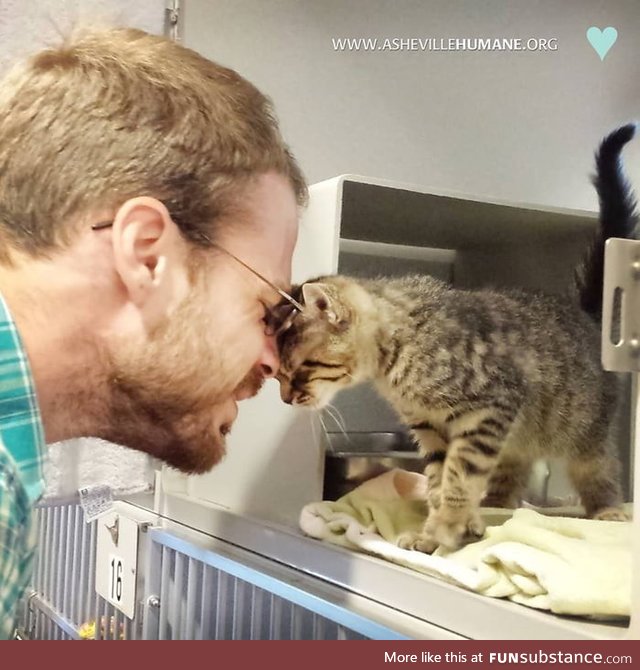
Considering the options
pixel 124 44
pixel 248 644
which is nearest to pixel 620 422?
pixel 248 644

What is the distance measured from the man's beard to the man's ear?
0.03m

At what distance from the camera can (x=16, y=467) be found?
56 centimetres

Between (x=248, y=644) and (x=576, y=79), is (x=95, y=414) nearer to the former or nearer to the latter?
(x=248, y=644)

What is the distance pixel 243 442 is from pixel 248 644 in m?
0.32

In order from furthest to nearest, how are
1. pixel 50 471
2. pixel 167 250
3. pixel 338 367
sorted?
pixel 50 471 → pixel 338 367 → pixel 167 250

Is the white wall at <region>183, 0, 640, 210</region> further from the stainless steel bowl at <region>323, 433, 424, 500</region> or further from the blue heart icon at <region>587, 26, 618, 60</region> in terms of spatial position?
the stainless steel bowl at <region>323, 433, 424, 500</region>

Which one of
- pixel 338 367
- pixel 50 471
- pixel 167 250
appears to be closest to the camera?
pixel 167 250

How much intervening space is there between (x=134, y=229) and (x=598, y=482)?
72 cm

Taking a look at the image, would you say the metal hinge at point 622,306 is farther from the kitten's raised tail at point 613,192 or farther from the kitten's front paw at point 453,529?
the kitten's raised tail at point 613,192

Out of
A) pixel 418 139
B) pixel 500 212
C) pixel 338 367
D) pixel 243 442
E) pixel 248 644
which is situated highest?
pixel 418 139

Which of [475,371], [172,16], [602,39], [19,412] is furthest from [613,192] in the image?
[19,412]

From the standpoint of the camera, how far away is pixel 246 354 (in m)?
0.80

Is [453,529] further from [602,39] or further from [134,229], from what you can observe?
[602,39]

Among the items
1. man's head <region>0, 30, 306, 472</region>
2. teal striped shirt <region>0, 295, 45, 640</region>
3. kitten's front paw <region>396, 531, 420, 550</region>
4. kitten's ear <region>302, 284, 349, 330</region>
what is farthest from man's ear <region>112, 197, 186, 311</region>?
kitten's front paw <region>396, 531, 420, 550</region>
